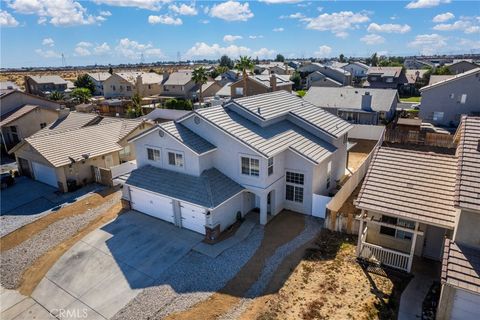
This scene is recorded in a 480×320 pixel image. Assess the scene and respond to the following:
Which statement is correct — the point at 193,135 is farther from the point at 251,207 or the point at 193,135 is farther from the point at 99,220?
the point at 99,220

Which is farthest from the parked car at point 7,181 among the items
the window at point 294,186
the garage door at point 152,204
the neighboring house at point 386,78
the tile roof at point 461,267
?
the neighboring house at point 386,78

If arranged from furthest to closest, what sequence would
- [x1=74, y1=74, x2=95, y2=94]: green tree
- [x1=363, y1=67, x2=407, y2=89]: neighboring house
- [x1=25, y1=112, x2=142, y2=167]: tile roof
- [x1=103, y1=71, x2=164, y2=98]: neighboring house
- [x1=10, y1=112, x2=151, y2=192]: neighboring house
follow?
[x1=74, y1=74, x2=95, y2=94]: green tree, [x1=103, y1=71, x2=164, y2=98]: neighboring house, [x1=363, y1=67, x2=407, y2=89]: neighboring house, [x1=25, y1=112, x2=142, y2=167]: tile roof, [x1=10, y1=112, x2=151, y2=192]: neighboring house

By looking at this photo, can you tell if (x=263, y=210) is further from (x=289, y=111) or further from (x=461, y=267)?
(x=461, y=267)

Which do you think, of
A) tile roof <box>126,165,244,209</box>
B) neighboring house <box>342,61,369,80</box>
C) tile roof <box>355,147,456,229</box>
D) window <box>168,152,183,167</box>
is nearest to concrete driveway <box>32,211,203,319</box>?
tile roof <box>126,165,244,209</box>

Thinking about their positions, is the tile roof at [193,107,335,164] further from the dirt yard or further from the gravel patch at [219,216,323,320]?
the dirt yard

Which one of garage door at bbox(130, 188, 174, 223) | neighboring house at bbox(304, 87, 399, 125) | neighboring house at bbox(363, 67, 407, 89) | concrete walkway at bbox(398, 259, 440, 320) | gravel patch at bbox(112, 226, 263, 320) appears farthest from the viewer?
neighboring house at bbox(363, 67, 407, 89)

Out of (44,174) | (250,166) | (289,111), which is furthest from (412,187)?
(44,174)

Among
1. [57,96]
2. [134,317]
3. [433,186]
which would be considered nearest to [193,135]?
[134,317]
